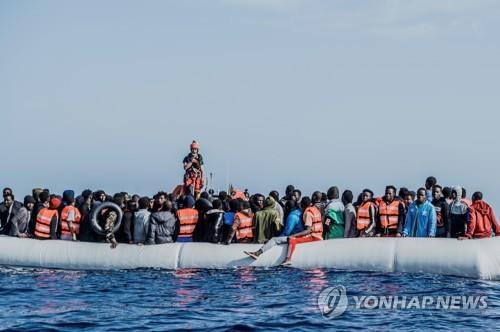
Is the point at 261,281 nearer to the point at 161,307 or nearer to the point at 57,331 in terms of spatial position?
the point at 161,307

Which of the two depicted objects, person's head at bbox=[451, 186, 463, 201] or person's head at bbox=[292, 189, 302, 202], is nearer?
person's head at bbox=[451, 186, 463, 201]

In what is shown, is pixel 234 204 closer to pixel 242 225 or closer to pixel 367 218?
pixel 242 225

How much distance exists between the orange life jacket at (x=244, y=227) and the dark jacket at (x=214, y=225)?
1.34ft

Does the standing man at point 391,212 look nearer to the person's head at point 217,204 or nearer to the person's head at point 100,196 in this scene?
the person's head at point 217,204

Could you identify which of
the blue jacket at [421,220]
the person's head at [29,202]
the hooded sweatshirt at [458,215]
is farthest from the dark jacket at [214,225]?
the hooded sweatshirt at [458,215]

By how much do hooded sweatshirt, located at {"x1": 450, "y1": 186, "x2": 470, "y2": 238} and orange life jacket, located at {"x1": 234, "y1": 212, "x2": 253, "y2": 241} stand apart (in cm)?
420

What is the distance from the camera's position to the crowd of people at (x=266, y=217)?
18.6 meters

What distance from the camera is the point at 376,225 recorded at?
19328mm

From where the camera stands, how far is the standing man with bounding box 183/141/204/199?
2464cm

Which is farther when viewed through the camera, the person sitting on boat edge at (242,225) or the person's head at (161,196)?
the person's head at (161,196)

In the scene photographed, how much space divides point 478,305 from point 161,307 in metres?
5.13

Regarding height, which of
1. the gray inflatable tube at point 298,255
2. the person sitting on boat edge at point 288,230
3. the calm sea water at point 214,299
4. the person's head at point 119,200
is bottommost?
the calm sea water at point 214,299

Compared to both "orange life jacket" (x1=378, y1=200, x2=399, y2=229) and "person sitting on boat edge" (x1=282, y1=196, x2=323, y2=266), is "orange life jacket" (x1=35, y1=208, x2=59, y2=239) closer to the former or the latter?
"person sitting on boat edge" (x1=282, y1=196, x2=323, y2=266)

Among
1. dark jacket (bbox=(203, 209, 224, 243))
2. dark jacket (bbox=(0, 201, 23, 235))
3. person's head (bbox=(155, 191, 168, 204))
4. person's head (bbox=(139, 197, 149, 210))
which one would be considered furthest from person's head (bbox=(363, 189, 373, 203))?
dark jacket (bbox=(0, 201, 23, 235))
